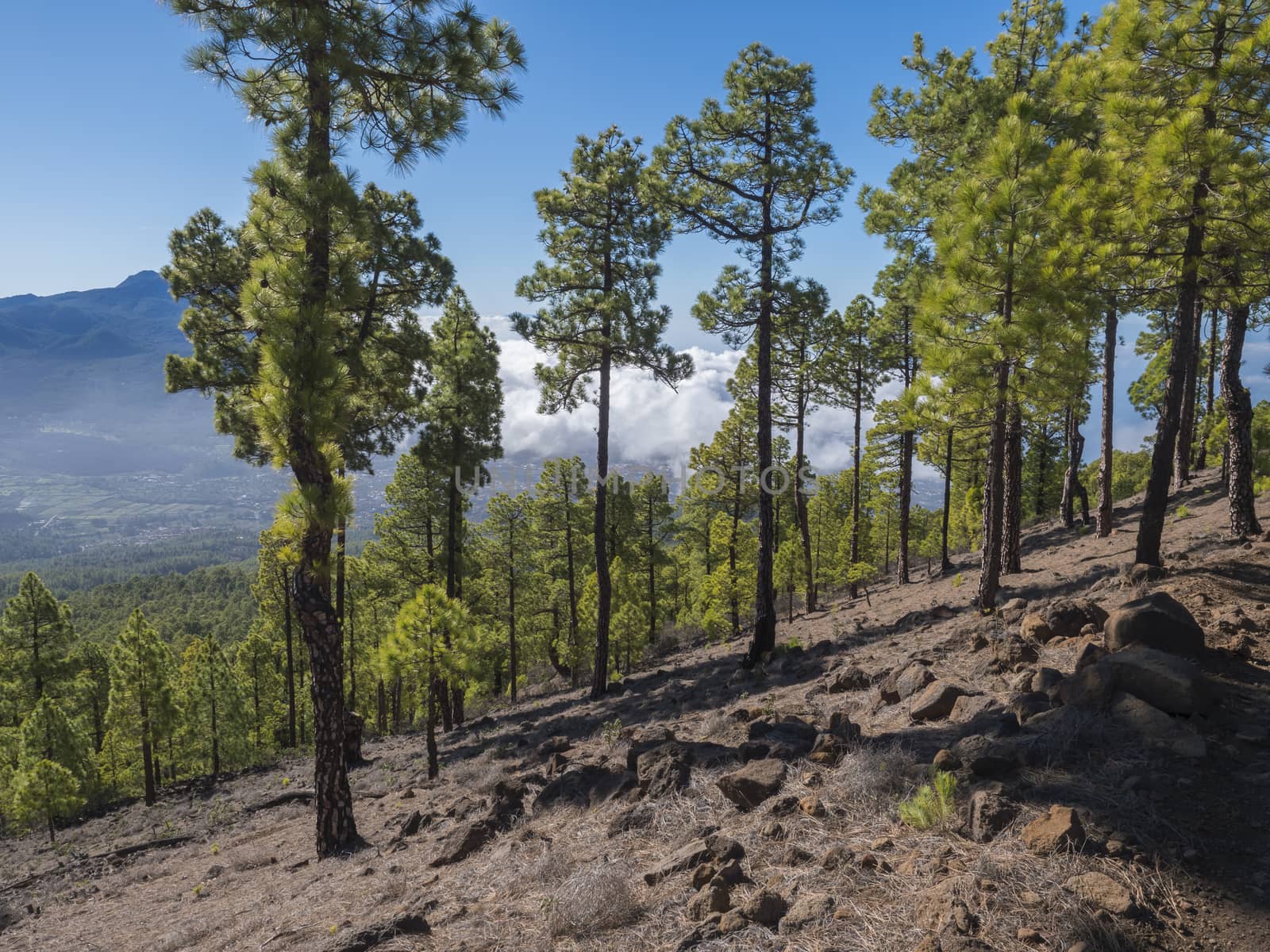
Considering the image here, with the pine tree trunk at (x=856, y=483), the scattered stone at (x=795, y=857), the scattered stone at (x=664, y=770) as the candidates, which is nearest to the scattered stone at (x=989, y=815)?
the scattered stone at (x=795, y=857)

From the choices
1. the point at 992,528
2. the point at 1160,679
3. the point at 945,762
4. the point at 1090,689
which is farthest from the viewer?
the point at 992,528

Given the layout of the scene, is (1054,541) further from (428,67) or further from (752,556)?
(428,67)

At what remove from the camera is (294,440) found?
764 cm

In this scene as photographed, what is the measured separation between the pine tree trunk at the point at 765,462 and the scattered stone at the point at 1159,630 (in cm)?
691

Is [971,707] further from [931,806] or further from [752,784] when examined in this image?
[752,784]

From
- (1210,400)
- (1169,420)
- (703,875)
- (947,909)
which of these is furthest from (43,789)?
(1210,400)

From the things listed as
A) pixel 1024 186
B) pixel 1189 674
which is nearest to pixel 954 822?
pixel 1189 674

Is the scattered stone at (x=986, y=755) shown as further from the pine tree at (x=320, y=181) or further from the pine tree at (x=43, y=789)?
the pine tree at (x=43, y=789)

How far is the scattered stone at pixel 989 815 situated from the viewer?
407cm

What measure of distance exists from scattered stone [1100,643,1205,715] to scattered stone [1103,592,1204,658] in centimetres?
64

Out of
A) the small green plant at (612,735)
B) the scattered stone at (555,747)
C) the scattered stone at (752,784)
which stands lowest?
the scattered stone at (555,747)

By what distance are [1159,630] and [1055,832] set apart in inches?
141

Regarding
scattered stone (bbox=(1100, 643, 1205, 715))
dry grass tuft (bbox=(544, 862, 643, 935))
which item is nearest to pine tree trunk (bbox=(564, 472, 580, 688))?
dry grass tuft (bbox=(544, 862, 643, 935))

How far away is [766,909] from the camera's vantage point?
12.6 feet
